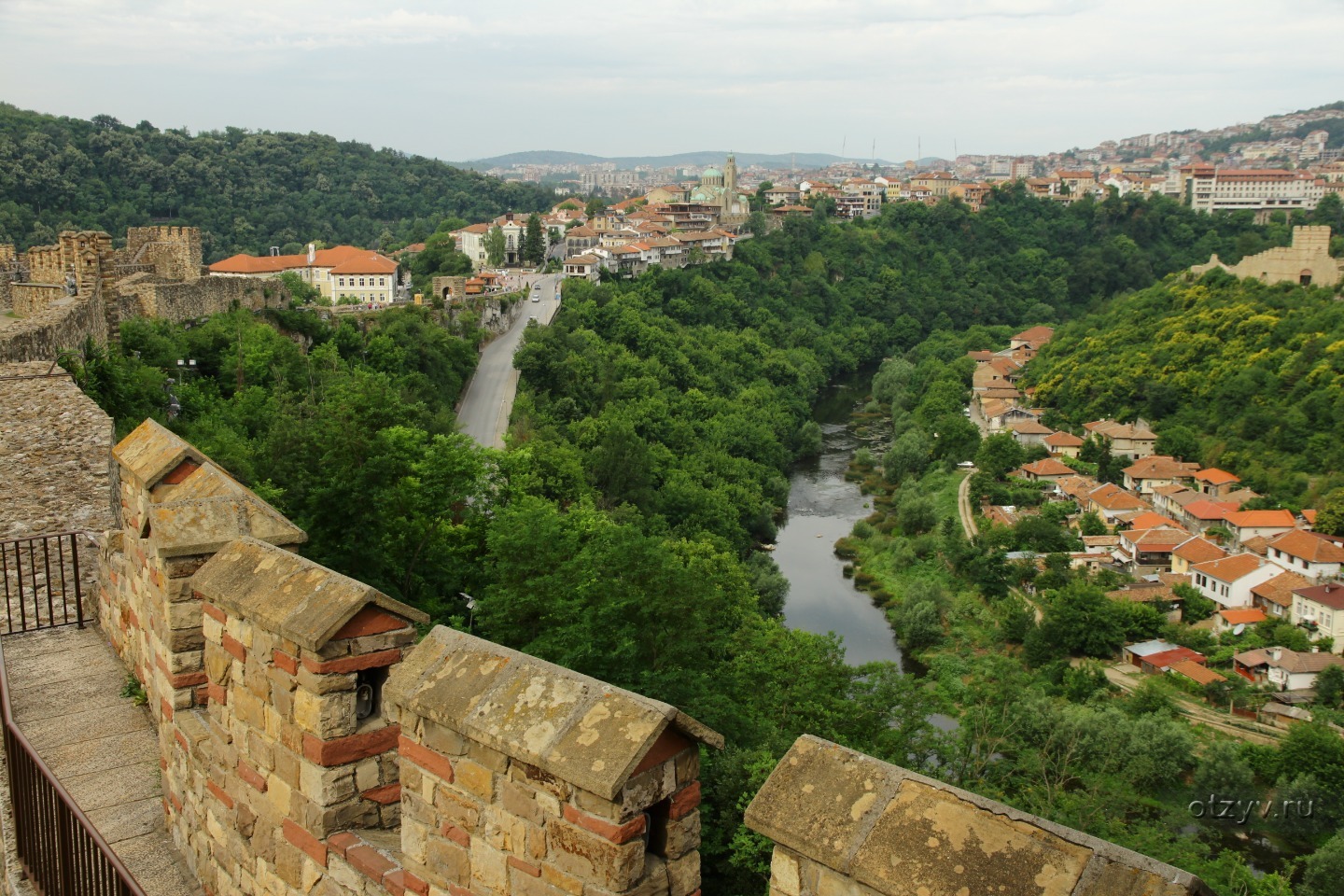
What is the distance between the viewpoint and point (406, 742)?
3734 mm

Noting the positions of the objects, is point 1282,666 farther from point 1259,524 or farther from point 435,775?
point 435,775

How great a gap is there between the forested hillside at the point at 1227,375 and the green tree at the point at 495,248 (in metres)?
33.5

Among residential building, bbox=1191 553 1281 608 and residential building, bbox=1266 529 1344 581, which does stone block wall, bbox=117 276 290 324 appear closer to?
residential building, bbox=1191 553 1281 608

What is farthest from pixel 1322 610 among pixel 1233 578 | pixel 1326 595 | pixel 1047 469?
pixel 1047 469

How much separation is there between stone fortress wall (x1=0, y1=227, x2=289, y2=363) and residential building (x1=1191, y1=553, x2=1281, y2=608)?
1192 inches

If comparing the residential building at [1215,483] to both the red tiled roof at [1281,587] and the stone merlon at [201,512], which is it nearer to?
the red tiled roof at [1281,587]

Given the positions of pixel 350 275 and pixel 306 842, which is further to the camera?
pixel 350 275

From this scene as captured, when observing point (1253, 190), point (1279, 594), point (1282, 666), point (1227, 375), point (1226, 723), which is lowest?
point (1226, 723)

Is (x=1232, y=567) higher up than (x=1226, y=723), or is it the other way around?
(x=1232, y=567)

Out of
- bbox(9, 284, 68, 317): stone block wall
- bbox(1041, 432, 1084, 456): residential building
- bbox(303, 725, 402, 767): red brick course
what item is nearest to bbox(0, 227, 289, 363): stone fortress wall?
bbox(9, 284, 68, 317): stone block wall

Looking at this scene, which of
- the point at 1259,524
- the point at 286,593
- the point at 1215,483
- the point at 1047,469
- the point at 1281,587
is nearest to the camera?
the point at 286,593

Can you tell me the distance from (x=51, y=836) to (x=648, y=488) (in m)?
31.3

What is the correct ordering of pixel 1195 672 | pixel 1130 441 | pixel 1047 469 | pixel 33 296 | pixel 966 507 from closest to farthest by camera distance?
1. pixel 33 296
2. pixel 1195 672
3. pixel 966 507
4. pixel 1047 469
5. pixel 1130 441

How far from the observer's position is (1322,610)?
32531 millimetres
